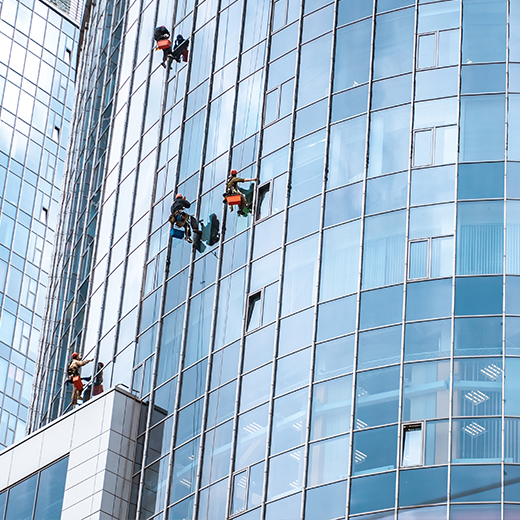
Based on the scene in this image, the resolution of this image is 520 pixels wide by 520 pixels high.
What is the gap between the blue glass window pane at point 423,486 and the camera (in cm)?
2944

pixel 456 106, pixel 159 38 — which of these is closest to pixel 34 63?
pixel 159 38

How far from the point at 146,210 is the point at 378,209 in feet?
42.8

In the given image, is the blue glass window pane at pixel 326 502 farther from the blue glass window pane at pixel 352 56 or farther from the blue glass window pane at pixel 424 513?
the blue glass window pane at pixel 352 56

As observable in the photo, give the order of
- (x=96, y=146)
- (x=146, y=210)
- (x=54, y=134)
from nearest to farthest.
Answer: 1. (x=146, y=210)
2. (x=96, y=146)
3. (x=54, y=134)

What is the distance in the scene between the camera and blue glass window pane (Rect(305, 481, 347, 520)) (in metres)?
30.5

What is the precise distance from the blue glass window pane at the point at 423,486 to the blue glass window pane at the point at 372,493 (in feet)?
0.96

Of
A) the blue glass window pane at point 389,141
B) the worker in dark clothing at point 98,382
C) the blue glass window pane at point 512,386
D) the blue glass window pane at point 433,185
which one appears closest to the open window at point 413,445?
the blue glass window pane at point 512,386

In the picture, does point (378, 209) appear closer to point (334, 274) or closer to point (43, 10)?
point (334, 274)

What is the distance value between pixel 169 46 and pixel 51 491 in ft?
58.4

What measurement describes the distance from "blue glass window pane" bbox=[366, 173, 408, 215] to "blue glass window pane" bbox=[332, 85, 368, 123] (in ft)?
9.01

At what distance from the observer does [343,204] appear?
35.2 meters

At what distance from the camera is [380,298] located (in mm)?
33000

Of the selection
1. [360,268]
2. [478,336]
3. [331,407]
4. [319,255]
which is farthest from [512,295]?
[319,255]

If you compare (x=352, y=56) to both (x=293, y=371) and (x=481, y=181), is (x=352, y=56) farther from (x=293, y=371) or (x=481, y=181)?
(x=293, y=371)
